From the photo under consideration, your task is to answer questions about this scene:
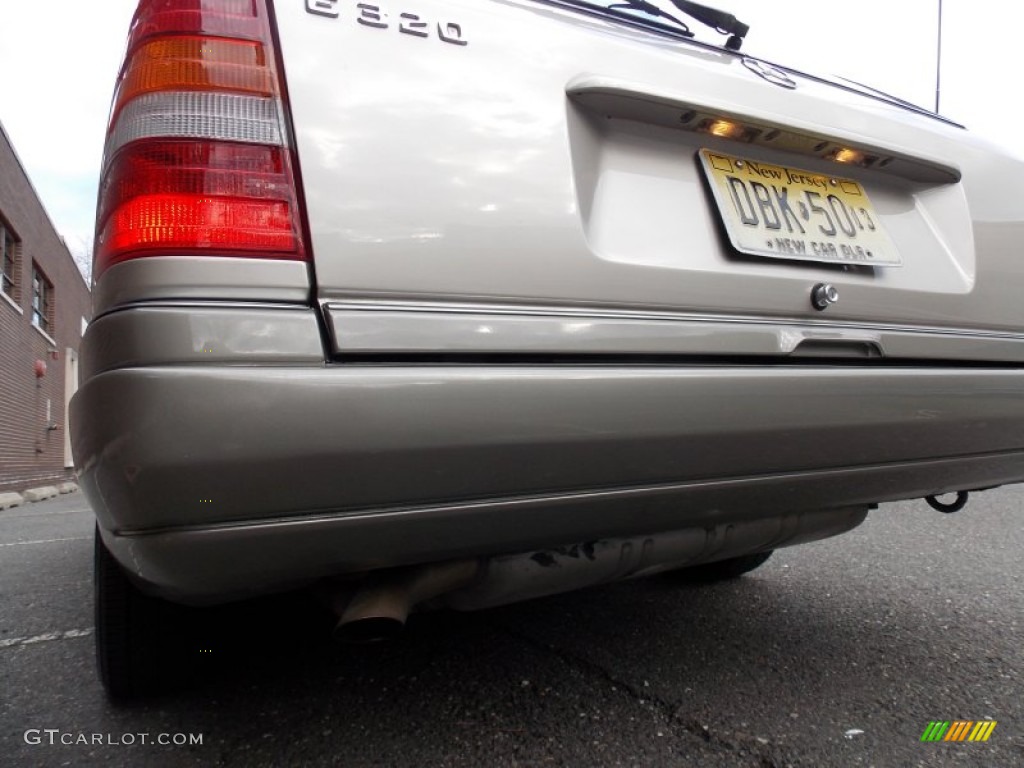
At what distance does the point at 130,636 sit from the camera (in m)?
1.52

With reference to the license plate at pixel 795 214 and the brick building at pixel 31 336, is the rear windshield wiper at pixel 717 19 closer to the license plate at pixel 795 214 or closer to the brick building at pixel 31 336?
the license plate at pixel 795 214

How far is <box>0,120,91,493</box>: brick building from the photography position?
1326cm

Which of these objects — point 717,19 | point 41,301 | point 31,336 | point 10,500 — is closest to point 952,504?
point 717,19

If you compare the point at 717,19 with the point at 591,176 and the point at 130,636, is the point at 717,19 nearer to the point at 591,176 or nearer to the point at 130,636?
the point at 591,176

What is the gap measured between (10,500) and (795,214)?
1384 cm

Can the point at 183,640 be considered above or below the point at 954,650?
below

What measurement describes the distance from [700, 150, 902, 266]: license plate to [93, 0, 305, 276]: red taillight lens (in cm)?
77

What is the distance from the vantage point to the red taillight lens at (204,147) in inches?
37.6

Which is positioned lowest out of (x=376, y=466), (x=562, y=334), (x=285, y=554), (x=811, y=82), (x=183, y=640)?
(x=183, y=640)

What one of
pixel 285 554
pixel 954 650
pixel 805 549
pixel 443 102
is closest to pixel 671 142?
pixel 443 102

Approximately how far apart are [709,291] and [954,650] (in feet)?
4.76

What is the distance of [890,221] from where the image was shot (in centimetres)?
148

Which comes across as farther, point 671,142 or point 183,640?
point 183,640

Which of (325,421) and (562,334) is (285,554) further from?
(562,334)
